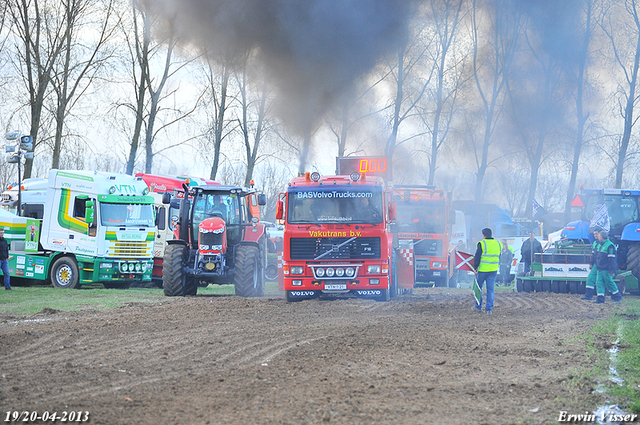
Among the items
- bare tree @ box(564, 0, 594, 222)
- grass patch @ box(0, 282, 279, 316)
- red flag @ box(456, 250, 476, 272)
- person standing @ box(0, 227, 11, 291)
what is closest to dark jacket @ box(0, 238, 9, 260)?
person standing @ box(0, 227, 11, 291)

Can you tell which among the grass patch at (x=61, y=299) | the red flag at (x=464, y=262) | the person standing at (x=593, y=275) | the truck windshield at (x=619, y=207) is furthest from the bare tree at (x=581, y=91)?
the grass patch at (x=61, y=299)

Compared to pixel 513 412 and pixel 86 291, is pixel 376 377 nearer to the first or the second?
pixel 513 412

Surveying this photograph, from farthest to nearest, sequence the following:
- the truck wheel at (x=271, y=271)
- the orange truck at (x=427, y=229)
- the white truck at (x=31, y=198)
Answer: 1. the truck wheel at (x=271, y=271)
2. the white truck at (x=31, y=198)
3. the orange truck at (x=427, y=229)

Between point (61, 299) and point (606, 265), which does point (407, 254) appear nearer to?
point (606, 265)

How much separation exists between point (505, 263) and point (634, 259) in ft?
20.8

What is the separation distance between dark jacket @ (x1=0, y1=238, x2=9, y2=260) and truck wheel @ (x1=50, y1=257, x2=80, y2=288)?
1.29 metres

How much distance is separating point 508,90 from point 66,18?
18908 millimetres

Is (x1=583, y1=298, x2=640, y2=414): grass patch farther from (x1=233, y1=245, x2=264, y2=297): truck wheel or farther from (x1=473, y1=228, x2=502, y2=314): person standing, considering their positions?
(x1=233, y1=245, x2=264, y2=297): truck wheel

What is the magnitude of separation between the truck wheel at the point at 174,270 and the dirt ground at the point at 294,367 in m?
3.45

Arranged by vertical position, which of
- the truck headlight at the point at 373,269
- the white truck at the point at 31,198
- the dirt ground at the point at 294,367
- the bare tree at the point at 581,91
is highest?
the bare tree at the point at 581,91

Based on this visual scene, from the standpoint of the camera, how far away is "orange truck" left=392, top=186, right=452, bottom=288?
61.3 feet

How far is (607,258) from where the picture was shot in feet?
48.0

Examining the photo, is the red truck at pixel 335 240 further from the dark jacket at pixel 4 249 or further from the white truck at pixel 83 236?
the dark jacket at pixel 4 249

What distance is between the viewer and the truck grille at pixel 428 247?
18.7 m
